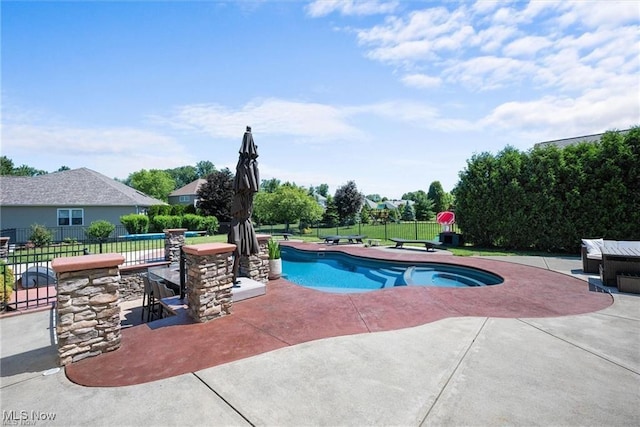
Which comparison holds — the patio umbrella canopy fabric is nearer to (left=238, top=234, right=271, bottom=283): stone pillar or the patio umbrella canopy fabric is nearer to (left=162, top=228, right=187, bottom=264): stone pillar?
(left=238, top=234, right=271, bottom=283): stone pillar

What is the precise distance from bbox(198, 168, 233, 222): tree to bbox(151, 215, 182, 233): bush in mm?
3458

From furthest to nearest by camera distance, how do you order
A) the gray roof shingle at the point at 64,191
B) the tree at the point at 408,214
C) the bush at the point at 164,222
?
the tree at the point at 408,214, the bush at the point at 164,222, the gray roof shingle at the point at 64,191

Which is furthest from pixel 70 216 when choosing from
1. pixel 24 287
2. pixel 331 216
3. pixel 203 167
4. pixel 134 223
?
pixel 203 167

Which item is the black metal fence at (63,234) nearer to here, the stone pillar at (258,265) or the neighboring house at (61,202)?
the neighboring house at (61,202)

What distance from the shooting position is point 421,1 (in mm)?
7723

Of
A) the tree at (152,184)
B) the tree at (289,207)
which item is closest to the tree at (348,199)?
the tree at (289,207)

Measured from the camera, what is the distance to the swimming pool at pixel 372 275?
931 cm

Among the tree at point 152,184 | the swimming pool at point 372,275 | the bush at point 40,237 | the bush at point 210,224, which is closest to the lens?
the swimming pool at point 372,275

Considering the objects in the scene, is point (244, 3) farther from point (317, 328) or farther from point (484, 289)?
point (484, 289)

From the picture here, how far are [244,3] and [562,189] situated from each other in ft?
48.1

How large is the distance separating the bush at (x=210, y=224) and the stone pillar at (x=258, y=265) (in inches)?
728

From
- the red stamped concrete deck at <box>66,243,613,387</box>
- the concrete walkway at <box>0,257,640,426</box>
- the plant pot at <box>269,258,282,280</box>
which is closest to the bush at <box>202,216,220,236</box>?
the plant pot at <box>269,258,282,280</box>

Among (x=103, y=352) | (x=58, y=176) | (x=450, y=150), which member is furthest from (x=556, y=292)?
(x=58, y=176)

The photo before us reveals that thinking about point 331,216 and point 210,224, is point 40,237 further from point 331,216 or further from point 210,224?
point 331,216
